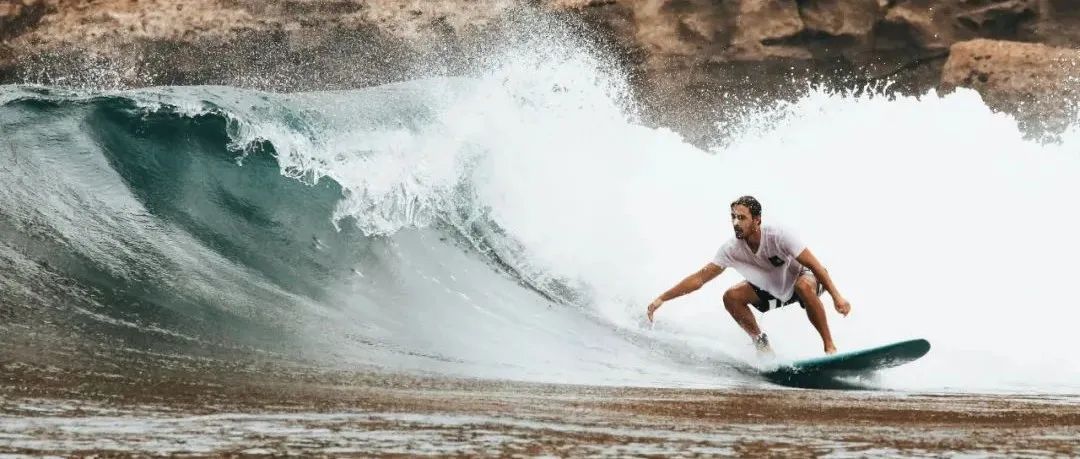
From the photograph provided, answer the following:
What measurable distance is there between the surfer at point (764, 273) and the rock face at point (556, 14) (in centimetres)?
1486

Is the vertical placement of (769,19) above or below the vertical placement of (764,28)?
above

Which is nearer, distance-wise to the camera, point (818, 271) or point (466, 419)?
point (466, 419)

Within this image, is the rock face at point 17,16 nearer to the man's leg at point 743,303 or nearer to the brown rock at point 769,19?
the brown rock at point 769,19

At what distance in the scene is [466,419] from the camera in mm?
3959

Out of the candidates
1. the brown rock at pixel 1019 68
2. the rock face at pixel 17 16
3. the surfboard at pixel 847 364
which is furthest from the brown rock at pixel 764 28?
the surfboard at pixel 847 364

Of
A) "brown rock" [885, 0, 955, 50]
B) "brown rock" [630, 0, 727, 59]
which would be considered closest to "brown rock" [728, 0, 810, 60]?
"brown rock" [630, 0, 727, 59]

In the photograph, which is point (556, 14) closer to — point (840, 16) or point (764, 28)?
point (764, 28)

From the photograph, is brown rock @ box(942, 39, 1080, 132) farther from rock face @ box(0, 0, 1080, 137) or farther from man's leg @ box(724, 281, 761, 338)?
man's leg @ box(724, 281, 761, 338)

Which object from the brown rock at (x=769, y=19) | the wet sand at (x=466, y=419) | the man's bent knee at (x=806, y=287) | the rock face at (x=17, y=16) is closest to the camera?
the wet sand at (x=466, y=419)

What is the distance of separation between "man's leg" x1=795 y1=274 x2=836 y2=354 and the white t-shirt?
0.23ft

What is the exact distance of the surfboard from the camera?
645cm

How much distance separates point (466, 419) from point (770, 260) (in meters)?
3.26

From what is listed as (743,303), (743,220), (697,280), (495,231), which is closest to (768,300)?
(743,303)

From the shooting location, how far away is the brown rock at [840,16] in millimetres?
22062
